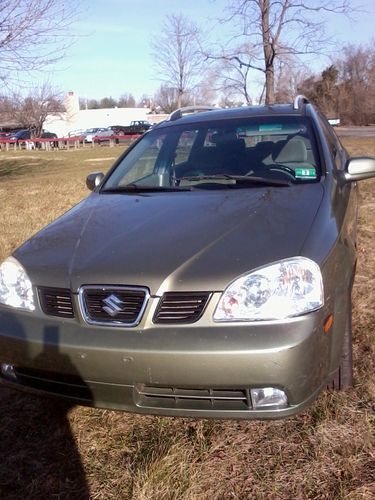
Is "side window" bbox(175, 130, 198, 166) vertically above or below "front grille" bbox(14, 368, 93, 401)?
above

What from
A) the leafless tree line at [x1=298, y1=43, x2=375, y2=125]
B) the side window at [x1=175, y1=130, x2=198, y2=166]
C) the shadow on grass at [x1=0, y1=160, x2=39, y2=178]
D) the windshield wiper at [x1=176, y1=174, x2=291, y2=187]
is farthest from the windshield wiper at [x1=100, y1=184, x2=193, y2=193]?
the leafless tree line at [x1=298, y1=43, x2=375, y2=125]

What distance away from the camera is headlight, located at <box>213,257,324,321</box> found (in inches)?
82.6

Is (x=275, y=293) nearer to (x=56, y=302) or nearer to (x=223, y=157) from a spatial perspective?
(x=56, y=302)

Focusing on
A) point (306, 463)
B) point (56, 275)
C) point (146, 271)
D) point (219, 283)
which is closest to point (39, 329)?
point (56, 275)

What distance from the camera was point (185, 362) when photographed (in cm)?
204

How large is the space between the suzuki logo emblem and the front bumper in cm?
8

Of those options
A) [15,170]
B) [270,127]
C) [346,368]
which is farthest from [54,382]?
[15,170]

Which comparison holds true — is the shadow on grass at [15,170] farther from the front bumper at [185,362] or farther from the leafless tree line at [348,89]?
the leafless tree line at [348,89]

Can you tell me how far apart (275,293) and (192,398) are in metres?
0.58

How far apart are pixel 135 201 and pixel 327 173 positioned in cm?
123

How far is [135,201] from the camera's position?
3199mm

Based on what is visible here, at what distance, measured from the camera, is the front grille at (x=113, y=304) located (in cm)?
217

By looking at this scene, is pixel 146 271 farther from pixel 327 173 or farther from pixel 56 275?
pixel 327 173

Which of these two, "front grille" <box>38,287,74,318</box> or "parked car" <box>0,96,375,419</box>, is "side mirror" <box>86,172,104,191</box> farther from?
"front grille" <box>38,287,74,318</box>
